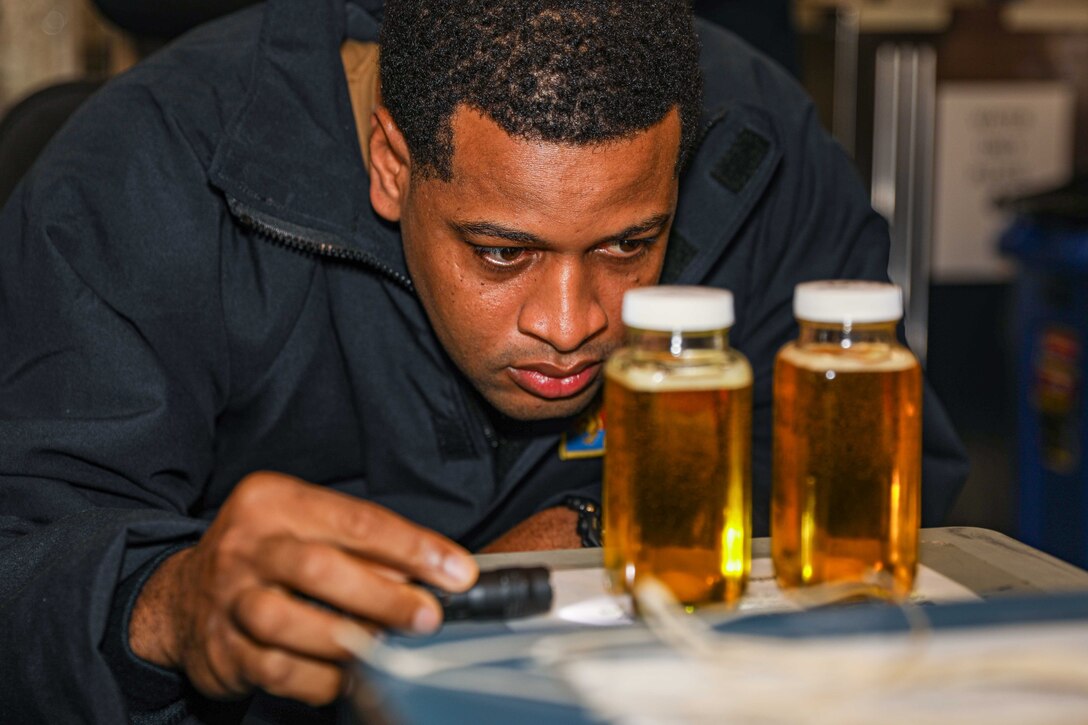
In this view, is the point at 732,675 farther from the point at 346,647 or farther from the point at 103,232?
the point at 103,232

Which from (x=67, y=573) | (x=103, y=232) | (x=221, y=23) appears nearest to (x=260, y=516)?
(x=67, y=573)

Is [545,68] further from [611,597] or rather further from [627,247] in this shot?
[611,597]

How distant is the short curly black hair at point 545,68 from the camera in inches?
35.2

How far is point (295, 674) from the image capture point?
0.63 m

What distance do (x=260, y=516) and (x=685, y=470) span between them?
8.7 inches

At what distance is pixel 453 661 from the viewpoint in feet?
1.88

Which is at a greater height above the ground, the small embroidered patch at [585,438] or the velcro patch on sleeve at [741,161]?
the velcro patch on sleeve at [741,161]

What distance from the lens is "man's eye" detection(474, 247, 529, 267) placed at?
926mm

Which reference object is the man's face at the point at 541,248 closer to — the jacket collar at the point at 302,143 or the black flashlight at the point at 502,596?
the jacket collar at the point at 302,143

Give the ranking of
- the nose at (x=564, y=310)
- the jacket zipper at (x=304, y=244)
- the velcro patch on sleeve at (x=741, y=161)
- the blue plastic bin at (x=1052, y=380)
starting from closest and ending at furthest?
the nose at (x=564, y=310) < the jacket zipper at (x=304, y=244) < the velcro patch on sleeve at (x=741, y=161) < the blue plastic bin at (x=1052, y=380)

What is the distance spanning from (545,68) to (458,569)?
1.37ft

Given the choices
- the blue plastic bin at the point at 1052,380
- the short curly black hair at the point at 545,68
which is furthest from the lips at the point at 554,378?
the blue plastic bin at the point at 1052,380

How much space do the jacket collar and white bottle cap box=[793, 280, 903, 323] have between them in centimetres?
50

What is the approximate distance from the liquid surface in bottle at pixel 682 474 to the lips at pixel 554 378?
0.82 ft
